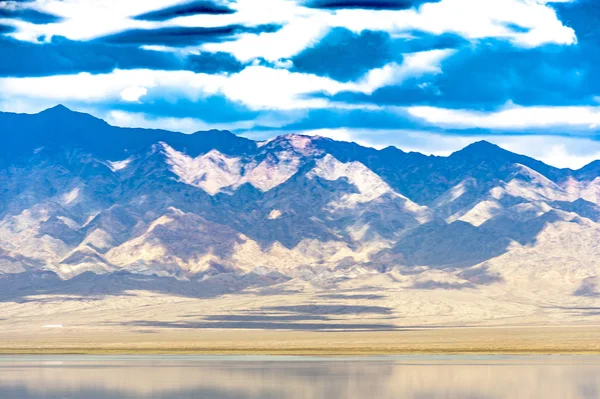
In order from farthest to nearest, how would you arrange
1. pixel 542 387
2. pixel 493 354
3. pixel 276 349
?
pixel 276 349, pixel 493 354, pixel 542 387

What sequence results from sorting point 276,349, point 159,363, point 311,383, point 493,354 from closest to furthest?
point 311,383
point 159,363
point 493,354
point 276,349

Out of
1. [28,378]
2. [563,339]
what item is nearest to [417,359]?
[28,378]

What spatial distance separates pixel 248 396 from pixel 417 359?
47125 mm

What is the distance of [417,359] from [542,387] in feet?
136

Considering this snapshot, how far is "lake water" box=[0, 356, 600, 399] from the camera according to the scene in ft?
211

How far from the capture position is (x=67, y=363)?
105 metres

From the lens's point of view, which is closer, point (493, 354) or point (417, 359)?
point (417, 359)

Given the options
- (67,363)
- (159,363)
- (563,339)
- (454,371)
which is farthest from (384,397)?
(563,339)

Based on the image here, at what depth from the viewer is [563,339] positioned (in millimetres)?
154250

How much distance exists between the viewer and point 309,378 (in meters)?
77.8

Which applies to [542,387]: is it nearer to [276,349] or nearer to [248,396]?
[248,396]

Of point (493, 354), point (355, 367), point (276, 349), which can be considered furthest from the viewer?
point (276, 349)

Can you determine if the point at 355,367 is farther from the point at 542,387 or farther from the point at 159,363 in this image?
the point at 542,387

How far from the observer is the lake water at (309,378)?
64.3 m
